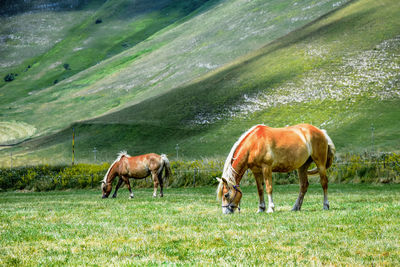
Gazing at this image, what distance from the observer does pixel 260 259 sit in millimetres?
7164

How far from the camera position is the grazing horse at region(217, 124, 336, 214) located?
14.2 m

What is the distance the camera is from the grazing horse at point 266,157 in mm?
14236

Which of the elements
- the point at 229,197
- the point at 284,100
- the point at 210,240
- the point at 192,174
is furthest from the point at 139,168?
the point at 284,100

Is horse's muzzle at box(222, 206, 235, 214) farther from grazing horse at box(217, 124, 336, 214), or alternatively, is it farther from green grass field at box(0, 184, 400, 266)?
green grass field at box(0, 184, 400, 266)

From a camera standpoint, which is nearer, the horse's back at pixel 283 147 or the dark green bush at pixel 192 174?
the horse's back at pixel 283 147

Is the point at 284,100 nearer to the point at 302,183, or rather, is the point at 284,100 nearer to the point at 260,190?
the point at 302,183

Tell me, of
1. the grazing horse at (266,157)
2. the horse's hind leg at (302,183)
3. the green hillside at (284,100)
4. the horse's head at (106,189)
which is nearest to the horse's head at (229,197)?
the grazing horse at (266,157)

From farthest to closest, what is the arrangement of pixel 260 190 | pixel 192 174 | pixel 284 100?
1. pixel 284 100
2. pixel 192 174
3. pixel 260 190

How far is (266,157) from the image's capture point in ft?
46.7

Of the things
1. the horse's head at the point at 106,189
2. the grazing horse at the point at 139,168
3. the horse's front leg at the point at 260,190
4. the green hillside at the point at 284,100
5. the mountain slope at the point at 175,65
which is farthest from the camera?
the mountain slope at the point at 175,65

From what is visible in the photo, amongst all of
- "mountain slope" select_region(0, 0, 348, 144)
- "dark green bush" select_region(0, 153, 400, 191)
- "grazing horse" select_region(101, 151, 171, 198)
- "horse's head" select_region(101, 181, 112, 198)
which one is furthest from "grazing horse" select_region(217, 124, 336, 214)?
"mountain slope" select_region(0, 0, 348, 144)

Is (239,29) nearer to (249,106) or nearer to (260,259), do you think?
(249,106)

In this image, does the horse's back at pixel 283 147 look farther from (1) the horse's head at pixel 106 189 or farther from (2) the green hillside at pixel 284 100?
(2) the green hillside at pixel 284 100

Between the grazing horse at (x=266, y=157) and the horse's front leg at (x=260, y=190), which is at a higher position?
the grazing horse at (x=266, y=157)
